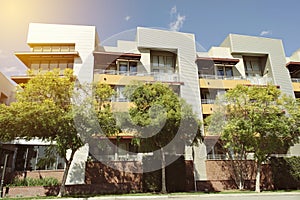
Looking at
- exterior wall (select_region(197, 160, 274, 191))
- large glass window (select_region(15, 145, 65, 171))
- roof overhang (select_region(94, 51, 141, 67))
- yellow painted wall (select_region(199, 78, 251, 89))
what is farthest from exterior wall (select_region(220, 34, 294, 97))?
large glass window (select_region(15, 145, 65, 171))

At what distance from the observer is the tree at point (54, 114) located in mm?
12531

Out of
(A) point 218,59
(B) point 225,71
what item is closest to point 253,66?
(B) point 225,71

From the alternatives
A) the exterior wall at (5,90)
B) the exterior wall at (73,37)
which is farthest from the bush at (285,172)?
the exterior wall at (5,90)

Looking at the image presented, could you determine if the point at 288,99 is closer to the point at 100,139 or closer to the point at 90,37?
the point at 100,139

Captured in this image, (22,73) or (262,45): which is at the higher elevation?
(262,45)

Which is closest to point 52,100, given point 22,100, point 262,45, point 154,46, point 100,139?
point 22,100

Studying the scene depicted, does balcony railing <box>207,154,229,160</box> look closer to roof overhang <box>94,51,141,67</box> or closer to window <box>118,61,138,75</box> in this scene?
window <box>118,61,138,75</box>

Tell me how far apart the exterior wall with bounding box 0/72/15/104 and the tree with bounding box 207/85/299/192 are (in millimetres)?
19752

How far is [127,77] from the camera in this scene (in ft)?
70.7

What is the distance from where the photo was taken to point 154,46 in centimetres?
2328

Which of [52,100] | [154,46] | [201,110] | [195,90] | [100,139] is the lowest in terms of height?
[100,139]

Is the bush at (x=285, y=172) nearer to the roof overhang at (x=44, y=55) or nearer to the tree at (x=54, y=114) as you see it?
the tree at (x=54, y=114)

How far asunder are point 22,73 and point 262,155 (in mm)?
20488

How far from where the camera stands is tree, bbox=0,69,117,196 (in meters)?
12.5
